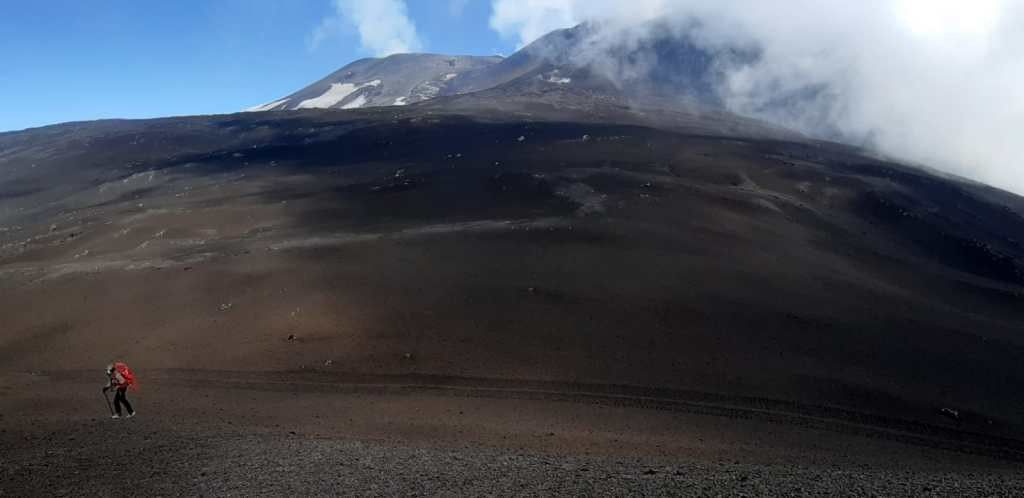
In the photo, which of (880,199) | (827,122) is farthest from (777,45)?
(880,199)

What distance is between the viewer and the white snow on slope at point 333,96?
130 metres

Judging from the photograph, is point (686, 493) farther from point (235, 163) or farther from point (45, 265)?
point (235, 163)

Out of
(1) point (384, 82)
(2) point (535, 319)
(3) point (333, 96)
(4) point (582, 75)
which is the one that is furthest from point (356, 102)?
(2) point (535, 319)

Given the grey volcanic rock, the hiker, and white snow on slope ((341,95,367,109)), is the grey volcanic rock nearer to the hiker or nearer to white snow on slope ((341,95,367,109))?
white snow on slope ((341,95,367,109))

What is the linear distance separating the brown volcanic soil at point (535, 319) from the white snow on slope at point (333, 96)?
93.1 metres

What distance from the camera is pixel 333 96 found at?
13575cm

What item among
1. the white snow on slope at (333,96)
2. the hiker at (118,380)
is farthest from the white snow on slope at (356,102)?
the hiker at (118,380)

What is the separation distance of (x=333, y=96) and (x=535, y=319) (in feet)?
414

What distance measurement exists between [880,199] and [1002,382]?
1878 centimetres

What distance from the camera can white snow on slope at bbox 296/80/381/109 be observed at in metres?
130

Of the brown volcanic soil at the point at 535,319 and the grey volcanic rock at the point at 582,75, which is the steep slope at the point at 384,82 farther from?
the brown volcanic soil at the point at 535,319

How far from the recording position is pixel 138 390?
14.9 meters

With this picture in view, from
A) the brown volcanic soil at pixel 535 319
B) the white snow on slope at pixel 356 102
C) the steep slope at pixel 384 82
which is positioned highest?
the steep slope at pixel 384 82

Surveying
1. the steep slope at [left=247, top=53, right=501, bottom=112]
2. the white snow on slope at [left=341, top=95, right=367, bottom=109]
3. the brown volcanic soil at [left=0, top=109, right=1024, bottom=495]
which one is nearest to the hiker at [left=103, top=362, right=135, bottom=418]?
the brown volcanic soil at [left=0, top=109, right=1024, bottom=495]
